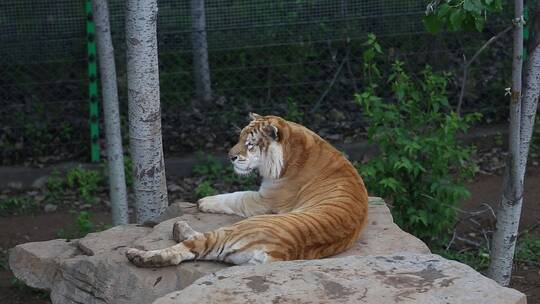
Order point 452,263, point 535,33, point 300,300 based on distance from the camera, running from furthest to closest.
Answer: point 535,33 < point 452,263 < point 300,300

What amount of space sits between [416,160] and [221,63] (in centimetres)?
298

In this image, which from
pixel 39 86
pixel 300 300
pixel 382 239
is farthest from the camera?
pixel 39 86

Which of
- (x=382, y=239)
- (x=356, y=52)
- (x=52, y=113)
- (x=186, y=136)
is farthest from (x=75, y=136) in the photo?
(x=382, y=239)

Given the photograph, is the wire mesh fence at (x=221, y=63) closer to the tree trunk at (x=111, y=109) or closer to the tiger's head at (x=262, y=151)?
the tree trunk at (x=111, y=109)

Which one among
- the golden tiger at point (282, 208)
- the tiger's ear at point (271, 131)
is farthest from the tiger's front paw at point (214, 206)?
the tiger's ear at point (271, 131)

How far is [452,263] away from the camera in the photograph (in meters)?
4.46

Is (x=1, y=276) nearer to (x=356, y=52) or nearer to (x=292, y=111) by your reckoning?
(x=292, y=111)

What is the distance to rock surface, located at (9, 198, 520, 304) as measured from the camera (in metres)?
4.80

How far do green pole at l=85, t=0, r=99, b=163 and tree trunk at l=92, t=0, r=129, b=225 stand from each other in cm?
185

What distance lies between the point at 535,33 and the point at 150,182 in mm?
2586

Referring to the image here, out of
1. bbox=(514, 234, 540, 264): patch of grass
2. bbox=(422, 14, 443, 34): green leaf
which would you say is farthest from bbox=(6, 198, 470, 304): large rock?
bbox=(514, 234, 540, 264): patch of grass

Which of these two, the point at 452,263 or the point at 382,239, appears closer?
the point at 452,263

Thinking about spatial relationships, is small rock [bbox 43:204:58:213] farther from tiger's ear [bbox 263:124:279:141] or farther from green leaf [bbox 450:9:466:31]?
green leaf [bbox 450:9:466:31]

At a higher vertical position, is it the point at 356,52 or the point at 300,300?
the point at 356,52
